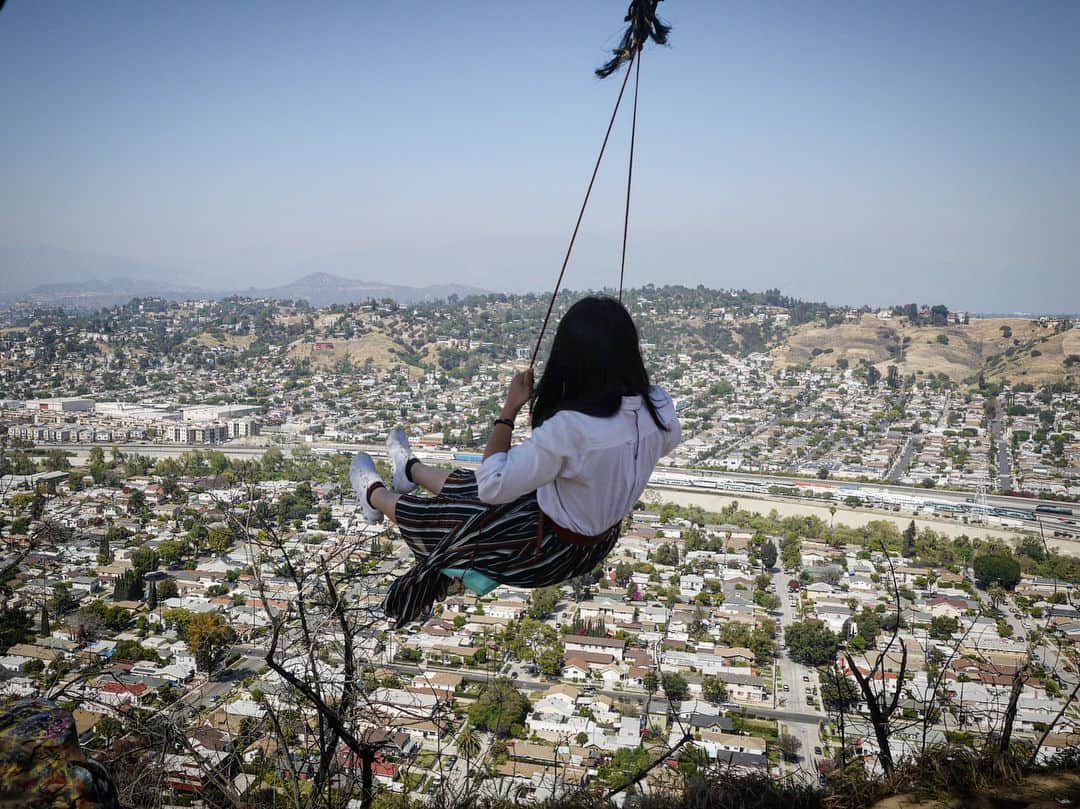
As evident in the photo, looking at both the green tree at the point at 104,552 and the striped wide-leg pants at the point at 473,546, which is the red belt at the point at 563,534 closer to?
the striped wide-leg pants at the point at 473,546

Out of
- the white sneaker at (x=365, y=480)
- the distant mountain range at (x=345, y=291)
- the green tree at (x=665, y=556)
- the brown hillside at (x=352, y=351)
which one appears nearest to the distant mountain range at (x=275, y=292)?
the distant mountain range at (x=345, y=291)

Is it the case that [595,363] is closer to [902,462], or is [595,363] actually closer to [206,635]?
[206,635]

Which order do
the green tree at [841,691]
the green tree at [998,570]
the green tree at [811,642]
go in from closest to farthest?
1. the green tree at [841,691]
2. the green tree at [811,642]
3. the green tree at [998,570]

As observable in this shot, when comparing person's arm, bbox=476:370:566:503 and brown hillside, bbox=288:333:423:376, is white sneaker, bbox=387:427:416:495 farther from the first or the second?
brown hillside, bbox=288:333:423:376

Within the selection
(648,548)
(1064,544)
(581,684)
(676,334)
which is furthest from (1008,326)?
(581,684)

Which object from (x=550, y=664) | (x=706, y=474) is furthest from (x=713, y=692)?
(x=706, y=474)

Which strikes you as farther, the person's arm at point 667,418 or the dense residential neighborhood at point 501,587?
the dense residential neighborhood at point 501,587
